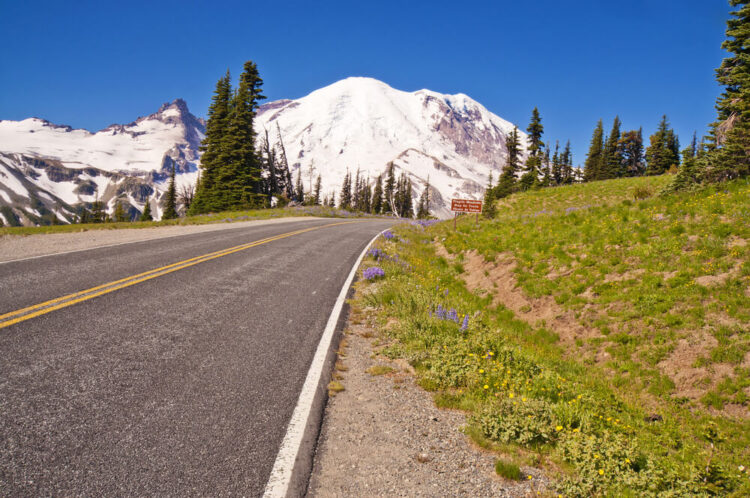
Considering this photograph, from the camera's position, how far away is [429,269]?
12617 mm

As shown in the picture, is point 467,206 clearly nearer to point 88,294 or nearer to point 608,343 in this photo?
point 608,343

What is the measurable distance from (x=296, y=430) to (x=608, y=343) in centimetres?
665

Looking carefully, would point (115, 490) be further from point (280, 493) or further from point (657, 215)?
point (657, 215)

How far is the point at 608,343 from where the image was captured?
23.2 feet

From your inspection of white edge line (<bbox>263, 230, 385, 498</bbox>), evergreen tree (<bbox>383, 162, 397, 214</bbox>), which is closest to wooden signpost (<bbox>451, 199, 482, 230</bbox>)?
white edge line (<bbox>263, 230, 385, 498</bbox>)

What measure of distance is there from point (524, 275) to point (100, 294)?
1017cm

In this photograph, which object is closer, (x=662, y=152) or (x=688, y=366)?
(x=688, y=366)

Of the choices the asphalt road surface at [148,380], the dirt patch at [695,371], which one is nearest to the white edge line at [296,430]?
the asphalt road surface at [148,380]

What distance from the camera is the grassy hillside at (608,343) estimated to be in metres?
3.56

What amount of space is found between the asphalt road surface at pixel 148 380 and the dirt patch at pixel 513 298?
16.9ft

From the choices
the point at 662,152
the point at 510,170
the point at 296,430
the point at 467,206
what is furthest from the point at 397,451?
the point at 662,152

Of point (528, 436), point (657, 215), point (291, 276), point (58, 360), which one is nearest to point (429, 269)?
point (291, 276)

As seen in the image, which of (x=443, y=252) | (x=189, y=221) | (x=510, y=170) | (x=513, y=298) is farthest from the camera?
(x=510, y=170)

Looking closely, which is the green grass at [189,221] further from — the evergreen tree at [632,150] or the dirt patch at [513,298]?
the evergreen tree at [632,150]
